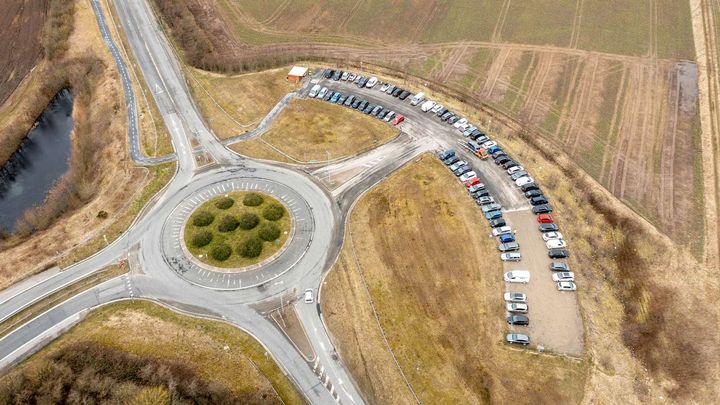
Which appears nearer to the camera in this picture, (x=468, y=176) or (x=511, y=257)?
(x=511, y=257)

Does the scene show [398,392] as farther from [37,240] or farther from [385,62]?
[385,62]

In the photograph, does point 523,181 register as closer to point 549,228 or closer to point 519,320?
point 549,228

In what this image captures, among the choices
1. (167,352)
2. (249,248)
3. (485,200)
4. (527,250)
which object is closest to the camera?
(167,352)

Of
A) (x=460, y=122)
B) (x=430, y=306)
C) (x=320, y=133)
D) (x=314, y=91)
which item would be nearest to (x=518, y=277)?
(x=430, y=306)

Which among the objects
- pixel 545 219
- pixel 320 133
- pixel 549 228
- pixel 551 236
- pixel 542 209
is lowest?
pixel 551 236

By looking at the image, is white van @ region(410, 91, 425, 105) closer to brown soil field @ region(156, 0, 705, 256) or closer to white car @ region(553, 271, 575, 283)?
brown soil field @ region(156, 0, 705, 256)

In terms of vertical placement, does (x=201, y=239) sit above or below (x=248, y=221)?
below
